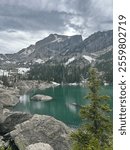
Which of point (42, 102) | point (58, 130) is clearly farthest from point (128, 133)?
point (42, 102)

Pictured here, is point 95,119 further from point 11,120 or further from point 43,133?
point 11,120

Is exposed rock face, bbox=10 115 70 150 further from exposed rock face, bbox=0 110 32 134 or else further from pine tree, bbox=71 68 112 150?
pine tree, bbox=71 68 112 150

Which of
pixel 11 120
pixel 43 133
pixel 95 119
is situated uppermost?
pixel 95 119

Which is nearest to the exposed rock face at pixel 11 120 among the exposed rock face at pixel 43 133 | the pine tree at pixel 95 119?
the exposed rock face at pixel 43 133

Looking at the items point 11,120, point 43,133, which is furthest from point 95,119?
point 11,120

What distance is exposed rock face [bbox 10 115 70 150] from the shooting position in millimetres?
36750

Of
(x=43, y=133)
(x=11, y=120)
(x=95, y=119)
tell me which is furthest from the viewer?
(x=11, y=120)

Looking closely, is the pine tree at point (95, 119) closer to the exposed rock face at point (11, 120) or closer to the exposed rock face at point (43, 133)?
the exposed rock face at point (43, 133)

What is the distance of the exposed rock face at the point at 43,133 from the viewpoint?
36.8 metres

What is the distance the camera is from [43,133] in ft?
126

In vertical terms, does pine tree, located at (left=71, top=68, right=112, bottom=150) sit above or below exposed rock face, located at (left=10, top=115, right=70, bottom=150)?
above

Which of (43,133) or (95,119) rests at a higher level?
(95,119)

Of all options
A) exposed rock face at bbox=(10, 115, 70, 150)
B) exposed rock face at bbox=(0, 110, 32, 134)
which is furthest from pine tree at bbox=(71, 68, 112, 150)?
exposed rock face at bbox=(0, 110, 32, 134)

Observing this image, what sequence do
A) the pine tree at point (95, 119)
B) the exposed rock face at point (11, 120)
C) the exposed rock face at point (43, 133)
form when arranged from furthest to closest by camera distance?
the exposed rock face at point (11, 120), the exposed rock face at point (43, 133), the pine tree at point (95, 119)
